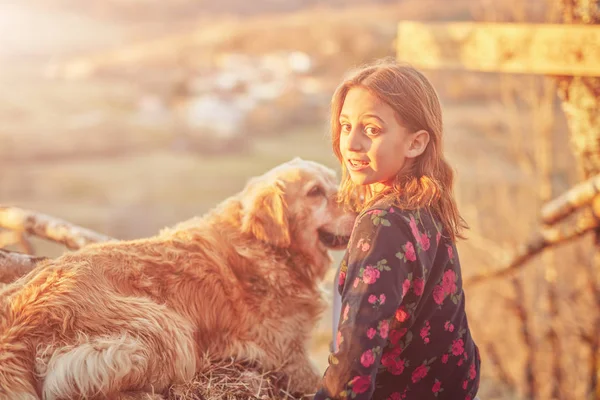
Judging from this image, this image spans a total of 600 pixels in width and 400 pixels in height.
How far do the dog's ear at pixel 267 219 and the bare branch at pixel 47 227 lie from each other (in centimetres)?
71

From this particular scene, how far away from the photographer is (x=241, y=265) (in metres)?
2.38

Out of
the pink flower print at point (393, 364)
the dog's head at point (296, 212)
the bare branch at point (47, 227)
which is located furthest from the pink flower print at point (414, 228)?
the bare branch at point (47, 227)

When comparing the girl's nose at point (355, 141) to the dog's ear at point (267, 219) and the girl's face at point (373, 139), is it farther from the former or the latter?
the dog's ear at point (267, 219)

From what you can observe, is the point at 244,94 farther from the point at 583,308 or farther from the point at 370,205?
the point at 370,205

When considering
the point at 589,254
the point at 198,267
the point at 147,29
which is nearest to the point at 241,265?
the point at 198,267

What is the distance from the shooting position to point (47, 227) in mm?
2816

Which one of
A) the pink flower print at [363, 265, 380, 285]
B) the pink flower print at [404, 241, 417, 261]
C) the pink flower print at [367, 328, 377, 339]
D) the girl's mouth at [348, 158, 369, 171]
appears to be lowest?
the pink flower print at [367, 328, 377, 339]

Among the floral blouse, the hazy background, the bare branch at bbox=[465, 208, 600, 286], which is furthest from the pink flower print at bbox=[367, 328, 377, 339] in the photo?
the hazy background

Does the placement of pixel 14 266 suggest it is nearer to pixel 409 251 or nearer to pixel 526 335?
pixel 409 251

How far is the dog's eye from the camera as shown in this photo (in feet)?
8.00

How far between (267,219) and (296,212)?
120 mm

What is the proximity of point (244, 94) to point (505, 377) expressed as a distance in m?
9.02

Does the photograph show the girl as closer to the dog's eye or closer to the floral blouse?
the floral blouse

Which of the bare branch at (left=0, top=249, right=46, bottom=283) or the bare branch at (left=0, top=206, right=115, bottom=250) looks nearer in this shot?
the bare branch at (left=0, top=249, right=46, bottom=283)
